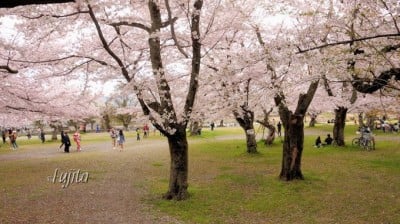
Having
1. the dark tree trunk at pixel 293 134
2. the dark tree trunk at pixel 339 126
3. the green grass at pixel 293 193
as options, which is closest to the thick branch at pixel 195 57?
the green grass at pixel 293 193

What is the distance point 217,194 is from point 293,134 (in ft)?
13.0

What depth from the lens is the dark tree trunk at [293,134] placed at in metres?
14.4

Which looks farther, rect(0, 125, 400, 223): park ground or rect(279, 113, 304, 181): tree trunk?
rect(279, 113, 304, 181): tree trunk

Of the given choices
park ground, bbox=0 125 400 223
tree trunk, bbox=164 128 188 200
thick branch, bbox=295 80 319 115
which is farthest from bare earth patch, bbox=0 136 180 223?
thick branch, bbox=295 80 319 115

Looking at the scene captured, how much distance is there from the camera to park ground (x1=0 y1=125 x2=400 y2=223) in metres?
10.4

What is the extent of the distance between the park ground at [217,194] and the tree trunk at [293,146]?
18.9 inches

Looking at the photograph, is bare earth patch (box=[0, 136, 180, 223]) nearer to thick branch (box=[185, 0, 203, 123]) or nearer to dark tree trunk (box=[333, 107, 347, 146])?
thick branch (box=[185, 0, 203, 123])

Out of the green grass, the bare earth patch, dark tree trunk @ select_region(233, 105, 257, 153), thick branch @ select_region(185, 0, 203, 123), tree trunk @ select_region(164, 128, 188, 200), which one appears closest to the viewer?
the green grass

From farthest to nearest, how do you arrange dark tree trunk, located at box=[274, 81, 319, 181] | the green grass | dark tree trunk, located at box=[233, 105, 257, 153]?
dark tree trunk, located at box=[233, 105, 257, 153]
dark tree trunk, located at box=[274, 81, 319, 181]
the green grass

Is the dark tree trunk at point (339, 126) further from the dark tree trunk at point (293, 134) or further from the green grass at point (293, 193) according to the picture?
the dark tree trunk at point (293, 134)

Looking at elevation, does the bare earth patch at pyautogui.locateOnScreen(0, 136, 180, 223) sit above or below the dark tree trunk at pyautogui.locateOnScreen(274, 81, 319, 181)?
below

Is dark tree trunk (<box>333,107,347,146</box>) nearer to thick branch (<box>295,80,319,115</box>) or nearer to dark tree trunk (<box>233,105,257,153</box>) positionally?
dark tree trunk (<box>233,105,257,153</box>)

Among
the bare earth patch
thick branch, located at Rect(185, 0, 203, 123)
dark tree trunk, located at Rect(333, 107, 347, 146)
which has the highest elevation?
thick branch, located at Rect(185, 0, 203, 123)

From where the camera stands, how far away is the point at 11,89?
677 inches
